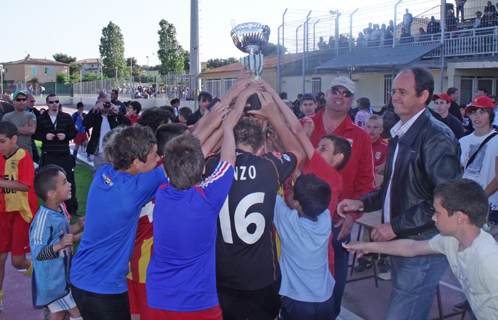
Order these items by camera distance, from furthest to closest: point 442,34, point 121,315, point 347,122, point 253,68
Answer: point 442,34 → point 347,122 → point 253,68 → point 121,315

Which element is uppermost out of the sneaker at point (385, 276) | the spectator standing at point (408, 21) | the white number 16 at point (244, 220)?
the spectator standing at point (408, 21)

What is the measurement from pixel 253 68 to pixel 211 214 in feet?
4.46

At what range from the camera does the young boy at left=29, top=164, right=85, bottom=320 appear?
11.1 feet

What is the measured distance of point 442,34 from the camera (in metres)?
16.4

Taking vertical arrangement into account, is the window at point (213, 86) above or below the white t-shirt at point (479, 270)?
above

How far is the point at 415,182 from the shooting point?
2.88 meters

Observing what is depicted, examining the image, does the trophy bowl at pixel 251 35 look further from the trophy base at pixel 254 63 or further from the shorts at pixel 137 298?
the shorts at pixel 137 298

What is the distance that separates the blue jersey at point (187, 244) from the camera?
2430mm

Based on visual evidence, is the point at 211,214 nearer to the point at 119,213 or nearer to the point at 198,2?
the point at 119,213

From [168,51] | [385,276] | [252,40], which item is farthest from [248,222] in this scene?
[168,51]

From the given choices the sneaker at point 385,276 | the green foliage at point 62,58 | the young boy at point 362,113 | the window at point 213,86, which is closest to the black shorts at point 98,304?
the sneaker at point 385,276

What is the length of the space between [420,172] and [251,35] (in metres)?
1.63

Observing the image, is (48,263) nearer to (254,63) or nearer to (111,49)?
(254,63)

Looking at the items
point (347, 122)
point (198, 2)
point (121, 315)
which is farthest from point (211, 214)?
point (198, 2)
